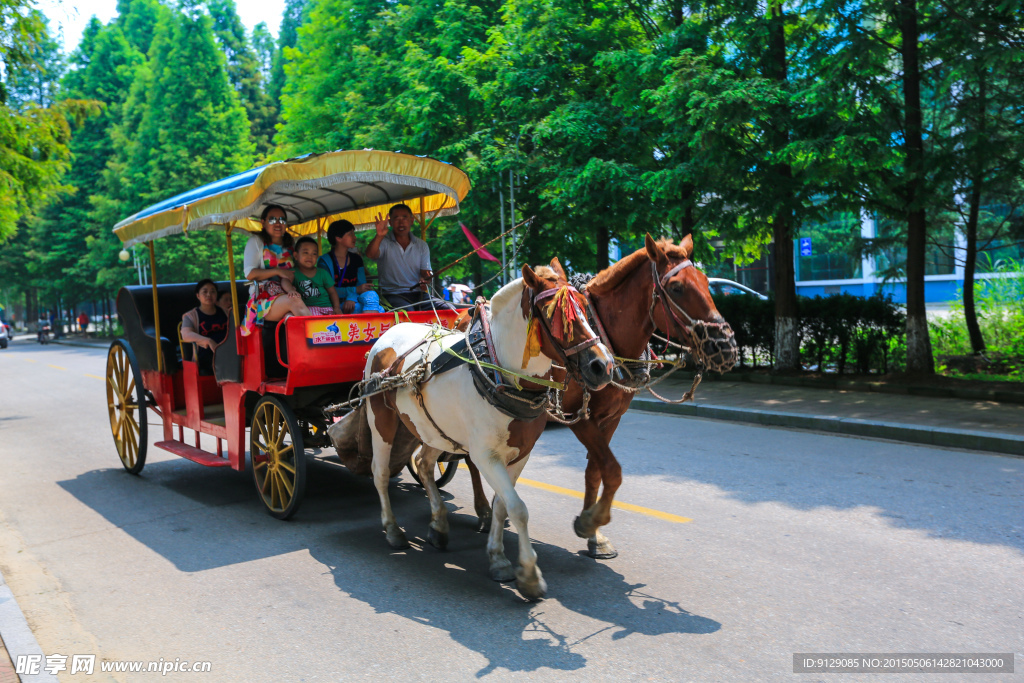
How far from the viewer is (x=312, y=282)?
691 cm

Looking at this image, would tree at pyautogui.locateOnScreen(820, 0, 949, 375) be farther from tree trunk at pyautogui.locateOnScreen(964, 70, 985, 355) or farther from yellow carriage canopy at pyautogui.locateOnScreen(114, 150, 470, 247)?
yellow carriage canopy at pyautogui.locateOnScreen(114, 150, 470, 247)

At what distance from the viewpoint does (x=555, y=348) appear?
441 cm

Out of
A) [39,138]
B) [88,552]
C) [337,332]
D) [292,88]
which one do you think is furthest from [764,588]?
[292,88]

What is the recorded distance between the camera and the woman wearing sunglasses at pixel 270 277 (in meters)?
6.48

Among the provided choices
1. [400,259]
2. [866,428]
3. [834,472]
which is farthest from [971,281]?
[400,259]

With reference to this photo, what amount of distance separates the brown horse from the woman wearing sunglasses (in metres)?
2.66

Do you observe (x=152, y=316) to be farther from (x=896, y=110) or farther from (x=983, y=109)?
(x=983, y=109)

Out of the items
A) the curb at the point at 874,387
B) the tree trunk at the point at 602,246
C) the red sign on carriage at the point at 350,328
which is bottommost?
the curb at the point at 874,387

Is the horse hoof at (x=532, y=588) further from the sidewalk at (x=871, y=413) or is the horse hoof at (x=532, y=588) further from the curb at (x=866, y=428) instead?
the curb at (x=866, y=428)

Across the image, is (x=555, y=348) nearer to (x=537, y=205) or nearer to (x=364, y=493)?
(x=364, y=493)

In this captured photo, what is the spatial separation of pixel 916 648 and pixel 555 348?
2.39m

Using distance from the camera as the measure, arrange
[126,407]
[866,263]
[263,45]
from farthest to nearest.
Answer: [263,45]
[866,263]
[126,407]

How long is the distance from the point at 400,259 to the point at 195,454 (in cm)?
269

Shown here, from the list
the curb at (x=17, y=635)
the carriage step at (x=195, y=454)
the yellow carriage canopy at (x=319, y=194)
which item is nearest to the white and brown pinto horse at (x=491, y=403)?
the yellow carriage canopy at (x=319, y=194)
